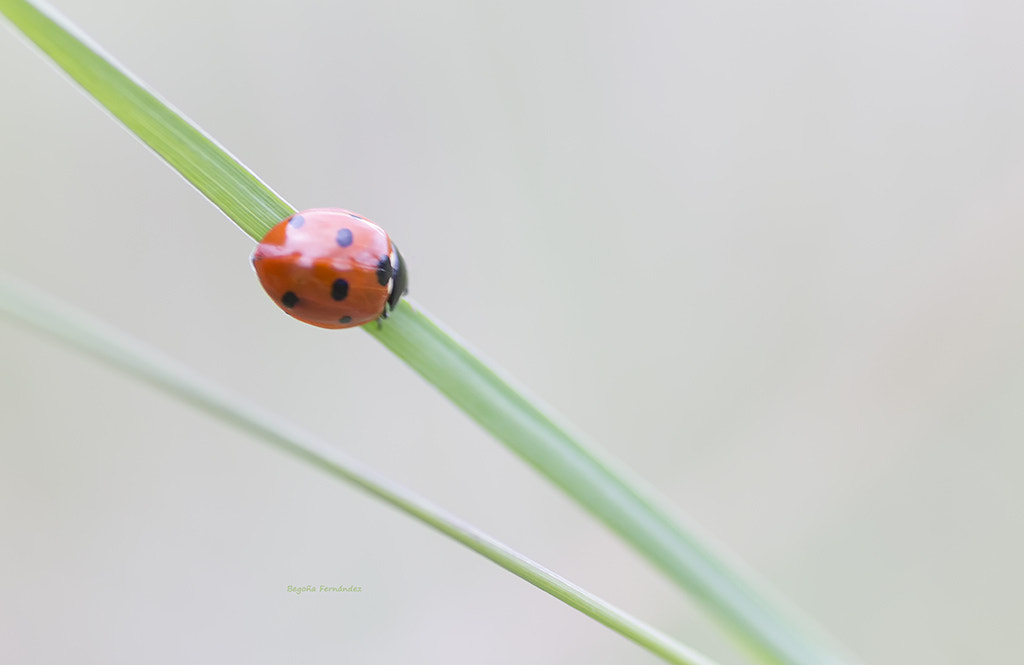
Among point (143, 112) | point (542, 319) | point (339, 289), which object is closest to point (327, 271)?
point (339, 289)

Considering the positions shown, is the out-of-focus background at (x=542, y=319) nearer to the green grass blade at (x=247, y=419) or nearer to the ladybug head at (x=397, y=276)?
the ladybug head at (x=397, y=276)

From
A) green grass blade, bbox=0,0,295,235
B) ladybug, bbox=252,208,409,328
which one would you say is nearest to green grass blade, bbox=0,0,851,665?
green grass blade, bbox=0,0,295,235

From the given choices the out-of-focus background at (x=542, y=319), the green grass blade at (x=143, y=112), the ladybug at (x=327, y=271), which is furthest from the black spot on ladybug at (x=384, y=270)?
the out-of-focus background at (x=542, y=319)

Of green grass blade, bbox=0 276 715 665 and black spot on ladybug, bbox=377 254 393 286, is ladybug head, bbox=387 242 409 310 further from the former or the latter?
green grass blade, bbox=0 276 715 665

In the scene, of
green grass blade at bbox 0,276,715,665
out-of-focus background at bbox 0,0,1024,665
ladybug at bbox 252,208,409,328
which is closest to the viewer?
green grass blade at bbox 0,276,715,665

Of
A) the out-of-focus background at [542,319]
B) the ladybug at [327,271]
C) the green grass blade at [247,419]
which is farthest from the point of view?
the out-of-focus background at [542,319]

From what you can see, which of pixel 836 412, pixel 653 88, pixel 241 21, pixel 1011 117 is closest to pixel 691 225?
pixel 653 88

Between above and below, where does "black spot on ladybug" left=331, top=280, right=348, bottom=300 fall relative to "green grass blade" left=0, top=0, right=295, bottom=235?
above
